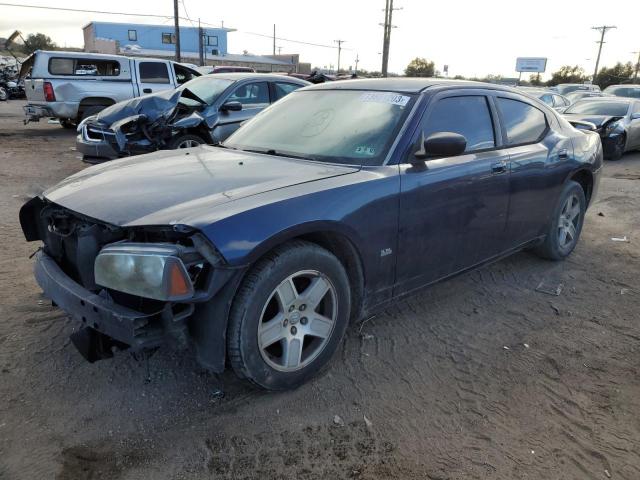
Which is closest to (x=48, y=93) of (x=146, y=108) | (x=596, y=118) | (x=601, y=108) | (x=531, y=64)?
(x=146, y=108)

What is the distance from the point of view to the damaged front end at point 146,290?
2215mm

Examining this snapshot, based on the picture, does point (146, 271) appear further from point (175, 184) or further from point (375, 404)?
point (375, 404)

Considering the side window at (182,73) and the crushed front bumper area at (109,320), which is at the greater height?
the side window at (182,73)

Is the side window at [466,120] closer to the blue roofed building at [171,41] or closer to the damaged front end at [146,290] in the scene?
the damaged front end at [146,290]

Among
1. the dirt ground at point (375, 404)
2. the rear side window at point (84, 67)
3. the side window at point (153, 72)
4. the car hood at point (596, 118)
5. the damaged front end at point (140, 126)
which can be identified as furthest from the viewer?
the side window at point (153, 72)

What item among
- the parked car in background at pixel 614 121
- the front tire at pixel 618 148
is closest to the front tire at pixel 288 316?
the parked car in background at pixel 614 121

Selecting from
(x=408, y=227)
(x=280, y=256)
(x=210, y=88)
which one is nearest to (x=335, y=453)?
(x=280, y=256)

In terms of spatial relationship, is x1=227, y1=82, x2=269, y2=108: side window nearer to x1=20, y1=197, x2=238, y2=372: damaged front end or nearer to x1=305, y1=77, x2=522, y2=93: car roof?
x1=305, y1=77, x2=522, y2=93: car roof

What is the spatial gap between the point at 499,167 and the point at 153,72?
38.8 ft

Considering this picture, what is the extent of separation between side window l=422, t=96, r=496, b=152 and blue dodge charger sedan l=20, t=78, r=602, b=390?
0.01 metres

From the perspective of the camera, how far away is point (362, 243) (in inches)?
113

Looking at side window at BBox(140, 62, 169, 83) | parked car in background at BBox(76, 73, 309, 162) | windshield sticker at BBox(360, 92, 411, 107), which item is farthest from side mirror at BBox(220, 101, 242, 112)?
side window at BBox(140, 62, 169, 83)

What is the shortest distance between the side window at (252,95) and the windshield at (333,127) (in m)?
4.56

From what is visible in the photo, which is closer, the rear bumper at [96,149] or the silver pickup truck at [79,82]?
the rear bumper at [96,149]
